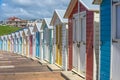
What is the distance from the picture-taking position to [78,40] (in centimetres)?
1398

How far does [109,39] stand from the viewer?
967cm

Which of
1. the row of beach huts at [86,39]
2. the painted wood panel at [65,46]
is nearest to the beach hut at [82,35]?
the row of beach huts at [86,39]

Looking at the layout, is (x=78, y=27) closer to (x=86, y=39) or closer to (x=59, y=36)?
(x=86, y=39)

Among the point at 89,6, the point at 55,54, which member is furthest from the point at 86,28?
the point at 55,54

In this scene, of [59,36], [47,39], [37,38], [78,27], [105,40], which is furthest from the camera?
[37,38]

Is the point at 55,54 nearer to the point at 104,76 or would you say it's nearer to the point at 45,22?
the point at 45,22

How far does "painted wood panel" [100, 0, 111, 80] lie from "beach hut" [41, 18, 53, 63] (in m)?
11.1

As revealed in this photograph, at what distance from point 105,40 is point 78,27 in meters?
4.11

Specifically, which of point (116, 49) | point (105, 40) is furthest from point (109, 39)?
point (116, 49)

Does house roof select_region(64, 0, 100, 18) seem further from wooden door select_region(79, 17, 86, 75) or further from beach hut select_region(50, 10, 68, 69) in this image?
beach hut select_region(50, 10, 68, 69)

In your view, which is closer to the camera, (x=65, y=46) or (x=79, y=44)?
(x=79, y=44)

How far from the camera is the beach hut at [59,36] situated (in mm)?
17375

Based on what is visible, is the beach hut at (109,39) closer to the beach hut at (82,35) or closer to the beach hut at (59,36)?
the beach hut at (82,35)

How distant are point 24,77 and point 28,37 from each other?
17.5m
